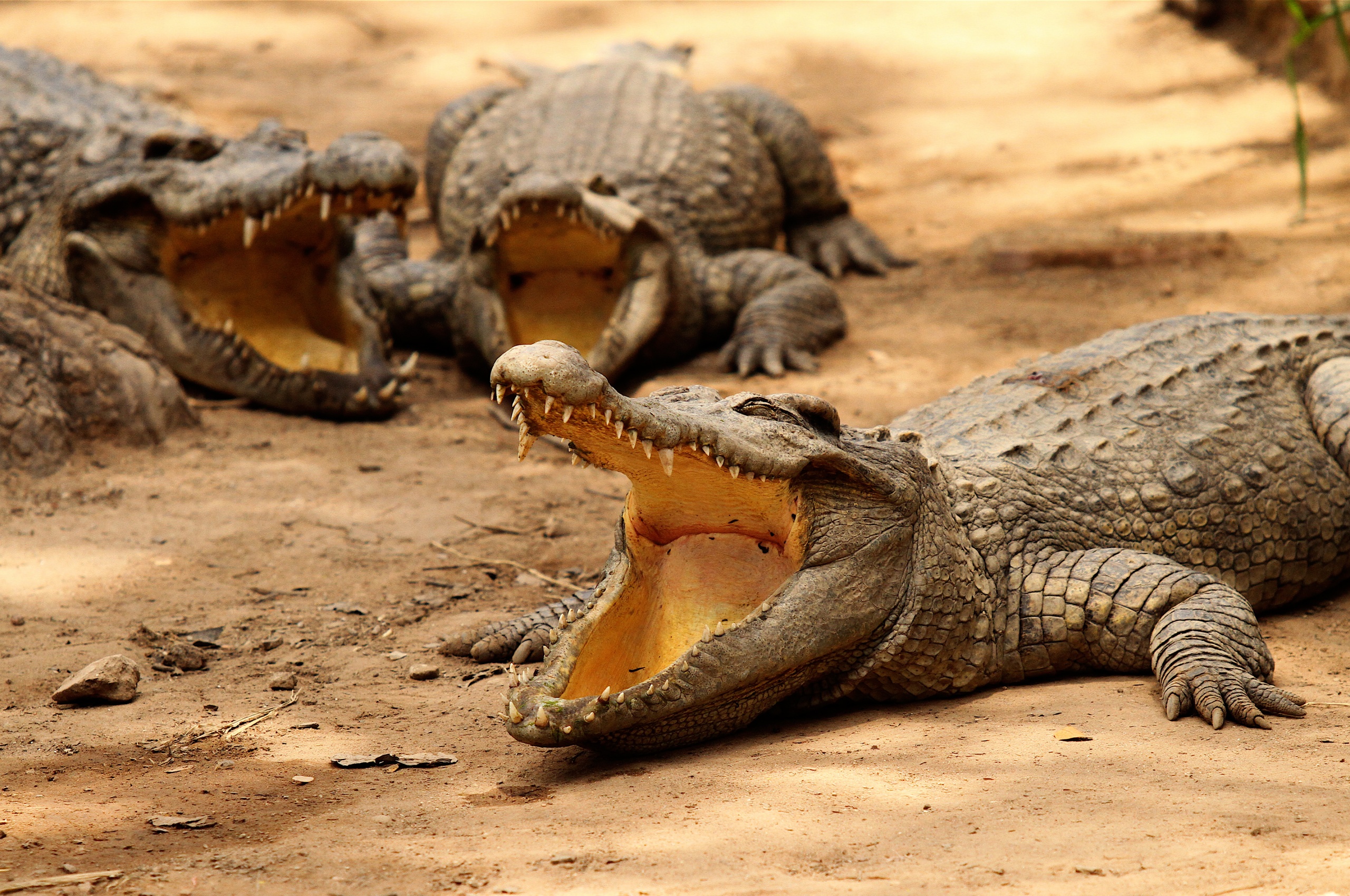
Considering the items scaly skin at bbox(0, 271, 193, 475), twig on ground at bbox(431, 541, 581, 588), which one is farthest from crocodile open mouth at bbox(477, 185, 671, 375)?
twig on ground at bbox(431, 541, 581, 588)

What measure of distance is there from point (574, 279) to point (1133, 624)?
4.39 m

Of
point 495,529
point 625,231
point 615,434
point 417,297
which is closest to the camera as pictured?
point 615,434

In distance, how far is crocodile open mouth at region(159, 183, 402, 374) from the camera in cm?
609

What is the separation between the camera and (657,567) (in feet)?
10.2

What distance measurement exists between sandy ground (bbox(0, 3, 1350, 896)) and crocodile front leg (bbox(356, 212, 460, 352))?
0.79ft

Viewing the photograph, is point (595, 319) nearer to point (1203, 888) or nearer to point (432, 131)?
point (432, 131)

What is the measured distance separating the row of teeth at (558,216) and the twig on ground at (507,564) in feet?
7.45

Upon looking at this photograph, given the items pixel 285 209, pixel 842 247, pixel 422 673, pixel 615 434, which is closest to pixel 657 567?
pixel 615 434

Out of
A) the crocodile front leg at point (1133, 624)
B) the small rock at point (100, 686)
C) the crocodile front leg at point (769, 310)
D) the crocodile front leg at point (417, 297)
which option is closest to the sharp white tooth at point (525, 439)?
the small rock at point (100, 686)

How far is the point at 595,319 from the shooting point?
695 cm

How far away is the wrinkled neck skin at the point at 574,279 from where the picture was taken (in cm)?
638

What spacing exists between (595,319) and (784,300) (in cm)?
105

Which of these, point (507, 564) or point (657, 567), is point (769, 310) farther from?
point (657, 567)

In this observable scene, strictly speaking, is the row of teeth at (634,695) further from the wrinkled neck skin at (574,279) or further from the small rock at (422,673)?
the wrinkled neck skin at (574,279)
